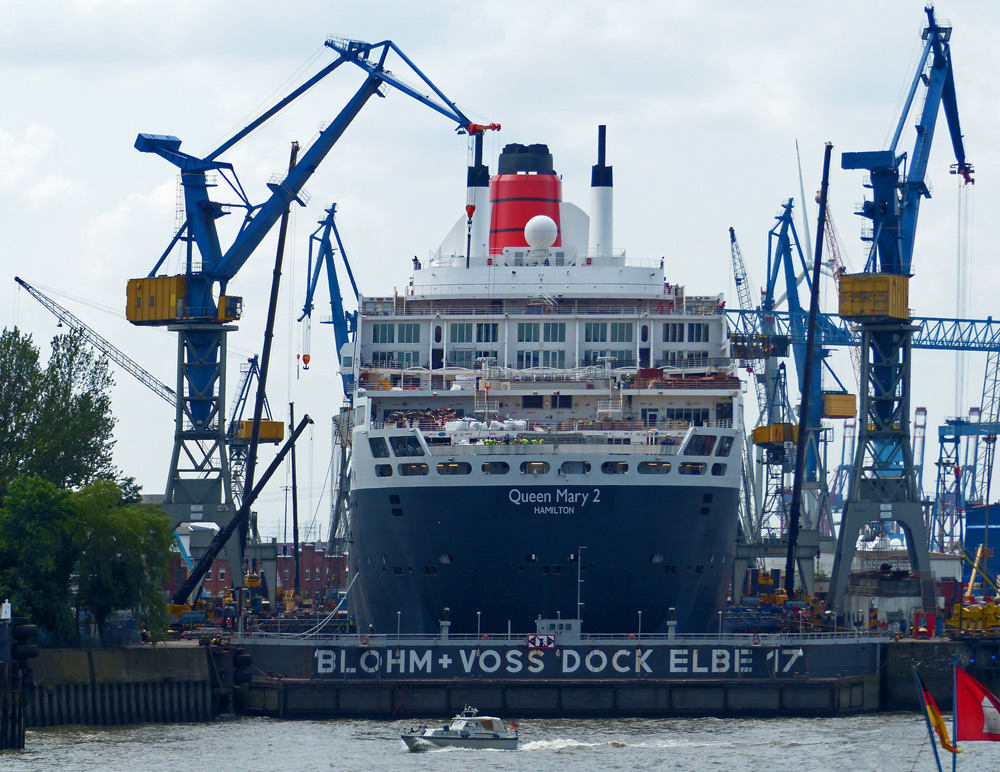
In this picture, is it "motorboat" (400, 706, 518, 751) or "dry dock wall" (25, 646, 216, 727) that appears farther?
"dry dock wall" (25, 646, 216, 727)

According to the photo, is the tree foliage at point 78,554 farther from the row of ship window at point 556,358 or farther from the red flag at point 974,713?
the red flag at point 974,713

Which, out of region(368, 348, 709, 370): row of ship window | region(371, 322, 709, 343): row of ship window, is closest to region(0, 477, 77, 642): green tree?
region(368, 348, 709, 370): row of ship window

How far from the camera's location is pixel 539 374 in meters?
82.8

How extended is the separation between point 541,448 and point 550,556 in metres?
3.97

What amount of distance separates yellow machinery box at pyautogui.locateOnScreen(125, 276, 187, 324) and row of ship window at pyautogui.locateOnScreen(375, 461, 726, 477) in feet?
75.9

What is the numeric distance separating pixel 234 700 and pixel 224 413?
23.9m

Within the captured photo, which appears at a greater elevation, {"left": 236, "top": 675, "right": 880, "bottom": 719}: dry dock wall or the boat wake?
{"left": 236, "top": 675, "right": 880, "bottom": 719}: dry dock wall

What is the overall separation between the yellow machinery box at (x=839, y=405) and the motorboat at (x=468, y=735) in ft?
220

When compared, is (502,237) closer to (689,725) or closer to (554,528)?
(554,528)

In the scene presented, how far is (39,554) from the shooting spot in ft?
242

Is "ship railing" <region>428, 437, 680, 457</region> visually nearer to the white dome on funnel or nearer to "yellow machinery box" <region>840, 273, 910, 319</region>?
the white dome on funnel

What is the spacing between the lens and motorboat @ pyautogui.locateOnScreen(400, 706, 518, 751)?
66625mm

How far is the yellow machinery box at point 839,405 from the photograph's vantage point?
431 feet

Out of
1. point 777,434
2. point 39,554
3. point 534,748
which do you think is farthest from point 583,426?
point 777,434
